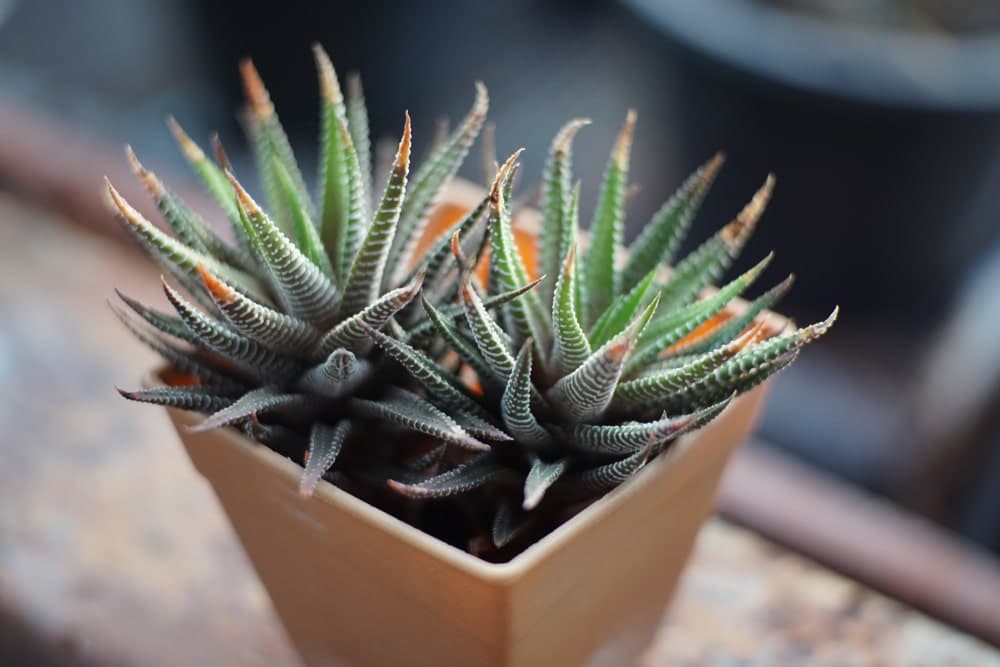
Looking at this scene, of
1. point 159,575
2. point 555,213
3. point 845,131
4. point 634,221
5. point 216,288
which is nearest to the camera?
point 216,288

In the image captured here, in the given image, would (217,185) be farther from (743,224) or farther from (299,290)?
(743,224)

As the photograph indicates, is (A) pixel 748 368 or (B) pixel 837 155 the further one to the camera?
(B) pixel 837 155

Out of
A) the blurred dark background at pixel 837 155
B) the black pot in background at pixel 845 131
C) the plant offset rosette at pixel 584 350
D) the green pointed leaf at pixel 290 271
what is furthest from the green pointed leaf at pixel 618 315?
the black pot in background at pixel 845 131

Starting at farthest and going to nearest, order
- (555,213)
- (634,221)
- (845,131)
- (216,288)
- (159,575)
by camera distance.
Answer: (634,221) → (845,131) → (159,575) → (555,213) → (216,288)

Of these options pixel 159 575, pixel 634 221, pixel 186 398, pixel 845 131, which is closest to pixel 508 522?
pixel 186 398

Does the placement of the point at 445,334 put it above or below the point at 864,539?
above

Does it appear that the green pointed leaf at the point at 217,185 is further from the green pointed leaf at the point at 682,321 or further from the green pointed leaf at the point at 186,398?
the green pointed leaf at the point at 682,321
